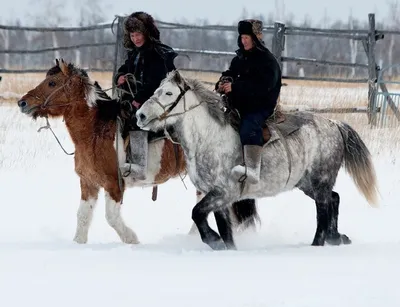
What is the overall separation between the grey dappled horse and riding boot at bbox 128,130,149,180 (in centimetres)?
38

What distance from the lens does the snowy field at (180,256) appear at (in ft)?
16.8

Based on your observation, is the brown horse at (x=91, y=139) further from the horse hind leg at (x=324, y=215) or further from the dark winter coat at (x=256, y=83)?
the dark winter coat at (x=256, y=83)

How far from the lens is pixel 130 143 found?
7.50 meters

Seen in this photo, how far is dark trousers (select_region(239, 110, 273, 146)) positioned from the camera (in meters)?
6.96

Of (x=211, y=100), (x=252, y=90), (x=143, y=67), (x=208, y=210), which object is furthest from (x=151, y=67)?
(x=208, y=210)

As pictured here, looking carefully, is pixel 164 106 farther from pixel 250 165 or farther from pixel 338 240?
pixel 338 240

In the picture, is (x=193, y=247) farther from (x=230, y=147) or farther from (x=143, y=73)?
(x=143, y=73)

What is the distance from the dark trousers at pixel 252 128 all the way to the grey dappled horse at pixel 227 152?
157 millimetres

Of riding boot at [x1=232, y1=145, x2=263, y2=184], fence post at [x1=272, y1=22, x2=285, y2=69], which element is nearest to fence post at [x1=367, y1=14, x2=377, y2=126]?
fence post at [x1=272, y1=22, x2=285, y2=69]

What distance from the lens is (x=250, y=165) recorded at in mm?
6980

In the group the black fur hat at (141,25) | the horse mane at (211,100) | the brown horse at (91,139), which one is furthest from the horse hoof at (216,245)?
the black fur hat at (141,25)

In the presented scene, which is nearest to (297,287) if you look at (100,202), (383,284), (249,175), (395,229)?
(383,284)

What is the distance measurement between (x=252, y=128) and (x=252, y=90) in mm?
313

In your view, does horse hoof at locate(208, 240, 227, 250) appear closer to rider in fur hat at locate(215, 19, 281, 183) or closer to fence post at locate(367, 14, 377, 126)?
rider in fur hat at locate(215, 19, 281, 183)
